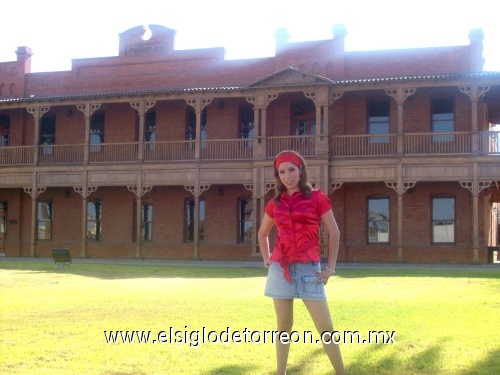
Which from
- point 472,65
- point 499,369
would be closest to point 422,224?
point 472,65

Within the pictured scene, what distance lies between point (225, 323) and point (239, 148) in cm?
1776

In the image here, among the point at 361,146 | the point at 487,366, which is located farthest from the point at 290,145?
the point at 487,366

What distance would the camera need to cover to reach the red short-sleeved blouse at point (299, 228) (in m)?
5.18

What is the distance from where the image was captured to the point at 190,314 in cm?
940

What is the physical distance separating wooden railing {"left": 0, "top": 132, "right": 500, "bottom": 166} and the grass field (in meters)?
7.62

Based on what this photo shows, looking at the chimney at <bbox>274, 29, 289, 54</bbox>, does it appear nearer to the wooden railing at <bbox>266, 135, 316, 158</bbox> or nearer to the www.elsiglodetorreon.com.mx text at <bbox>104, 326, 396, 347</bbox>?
the wooden railing at <bbox>266, 135, 316, 158</bbox>

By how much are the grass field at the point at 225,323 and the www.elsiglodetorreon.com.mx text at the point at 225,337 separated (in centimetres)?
7

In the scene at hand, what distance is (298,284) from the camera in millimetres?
5152

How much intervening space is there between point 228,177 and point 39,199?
9550 mm

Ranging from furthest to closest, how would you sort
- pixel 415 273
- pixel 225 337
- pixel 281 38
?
pixel 281 38 → pixel 415 273 → pixel 225 337

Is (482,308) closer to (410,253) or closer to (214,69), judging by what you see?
(410,253)

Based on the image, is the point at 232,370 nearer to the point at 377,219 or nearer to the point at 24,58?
the point at 377,219

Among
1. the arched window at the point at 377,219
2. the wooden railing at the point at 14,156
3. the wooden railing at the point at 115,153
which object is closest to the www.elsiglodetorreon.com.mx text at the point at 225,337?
the arched window at the point at 377,219

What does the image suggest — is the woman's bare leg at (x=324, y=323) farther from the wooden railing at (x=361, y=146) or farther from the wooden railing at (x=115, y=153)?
the wooden railing at (x=115, y=153)
